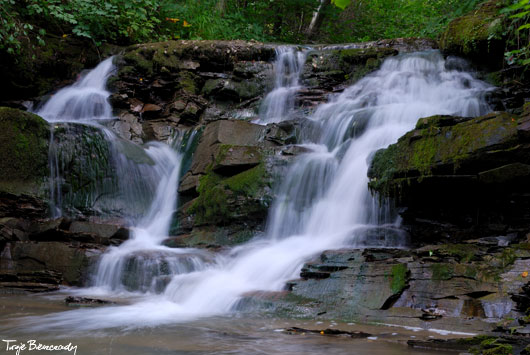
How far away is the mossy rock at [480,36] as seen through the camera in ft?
26.6

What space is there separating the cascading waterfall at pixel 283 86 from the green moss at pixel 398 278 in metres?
6.19

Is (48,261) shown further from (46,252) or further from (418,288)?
(418,288)

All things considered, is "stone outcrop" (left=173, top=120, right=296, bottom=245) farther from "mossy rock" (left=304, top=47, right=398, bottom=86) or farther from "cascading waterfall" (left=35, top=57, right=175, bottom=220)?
"mossy rock" (left=304, top=47, right=398, bottom=86)

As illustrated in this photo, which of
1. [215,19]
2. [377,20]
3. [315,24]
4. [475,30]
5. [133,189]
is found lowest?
[133,189]

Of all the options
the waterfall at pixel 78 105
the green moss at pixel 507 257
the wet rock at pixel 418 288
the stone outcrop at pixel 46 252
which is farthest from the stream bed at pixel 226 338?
the waterfall at pixel 78 105

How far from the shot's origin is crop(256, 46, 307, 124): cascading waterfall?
10328mm

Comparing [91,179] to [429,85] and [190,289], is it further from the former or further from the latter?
[429,85]

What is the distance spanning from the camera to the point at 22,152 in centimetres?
781

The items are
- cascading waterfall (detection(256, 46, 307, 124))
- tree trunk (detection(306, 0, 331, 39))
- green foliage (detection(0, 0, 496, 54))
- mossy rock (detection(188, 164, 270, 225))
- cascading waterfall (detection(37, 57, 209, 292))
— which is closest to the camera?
cascading waterfall (detection(37, 57, 209, 292))

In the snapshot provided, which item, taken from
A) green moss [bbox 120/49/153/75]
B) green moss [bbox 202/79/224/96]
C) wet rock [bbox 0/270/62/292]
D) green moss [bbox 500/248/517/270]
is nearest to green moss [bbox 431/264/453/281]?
green moss [bbox 500/248/517/270]

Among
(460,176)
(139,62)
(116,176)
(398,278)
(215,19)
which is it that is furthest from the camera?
(215,19)

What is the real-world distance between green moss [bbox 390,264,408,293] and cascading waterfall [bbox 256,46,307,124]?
244 inches

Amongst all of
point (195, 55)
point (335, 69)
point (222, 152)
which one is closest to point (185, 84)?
point (195, 55)

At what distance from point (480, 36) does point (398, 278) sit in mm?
6017
